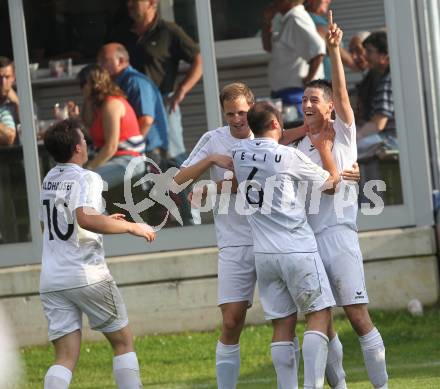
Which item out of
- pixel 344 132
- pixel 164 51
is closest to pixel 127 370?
pixel 344 132

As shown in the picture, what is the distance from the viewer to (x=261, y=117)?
7234 mm

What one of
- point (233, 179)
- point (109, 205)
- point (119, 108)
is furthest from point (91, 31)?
point (233, 179)

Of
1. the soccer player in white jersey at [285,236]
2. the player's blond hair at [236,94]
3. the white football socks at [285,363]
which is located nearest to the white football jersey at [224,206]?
the player's blond hair at [236,94]

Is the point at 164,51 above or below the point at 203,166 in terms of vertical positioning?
above

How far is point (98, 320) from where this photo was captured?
7.47 meters

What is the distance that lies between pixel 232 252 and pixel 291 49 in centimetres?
405

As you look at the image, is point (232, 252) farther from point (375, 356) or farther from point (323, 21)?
point (323, 21)

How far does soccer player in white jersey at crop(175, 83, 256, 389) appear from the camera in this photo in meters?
7.66

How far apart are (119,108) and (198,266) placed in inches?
63.7

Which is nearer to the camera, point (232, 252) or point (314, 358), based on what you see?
point (314, 358)

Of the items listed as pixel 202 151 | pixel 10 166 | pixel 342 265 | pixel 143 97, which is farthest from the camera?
pixel 10 166

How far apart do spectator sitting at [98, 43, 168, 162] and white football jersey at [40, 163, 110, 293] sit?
3.98 meters

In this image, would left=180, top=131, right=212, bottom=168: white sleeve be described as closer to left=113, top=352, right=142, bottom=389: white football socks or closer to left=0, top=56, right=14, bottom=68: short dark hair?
left=113, top=352, right=142, bottom=389: white football socks

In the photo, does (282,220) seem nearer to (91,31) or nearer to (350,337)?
(350,337)
